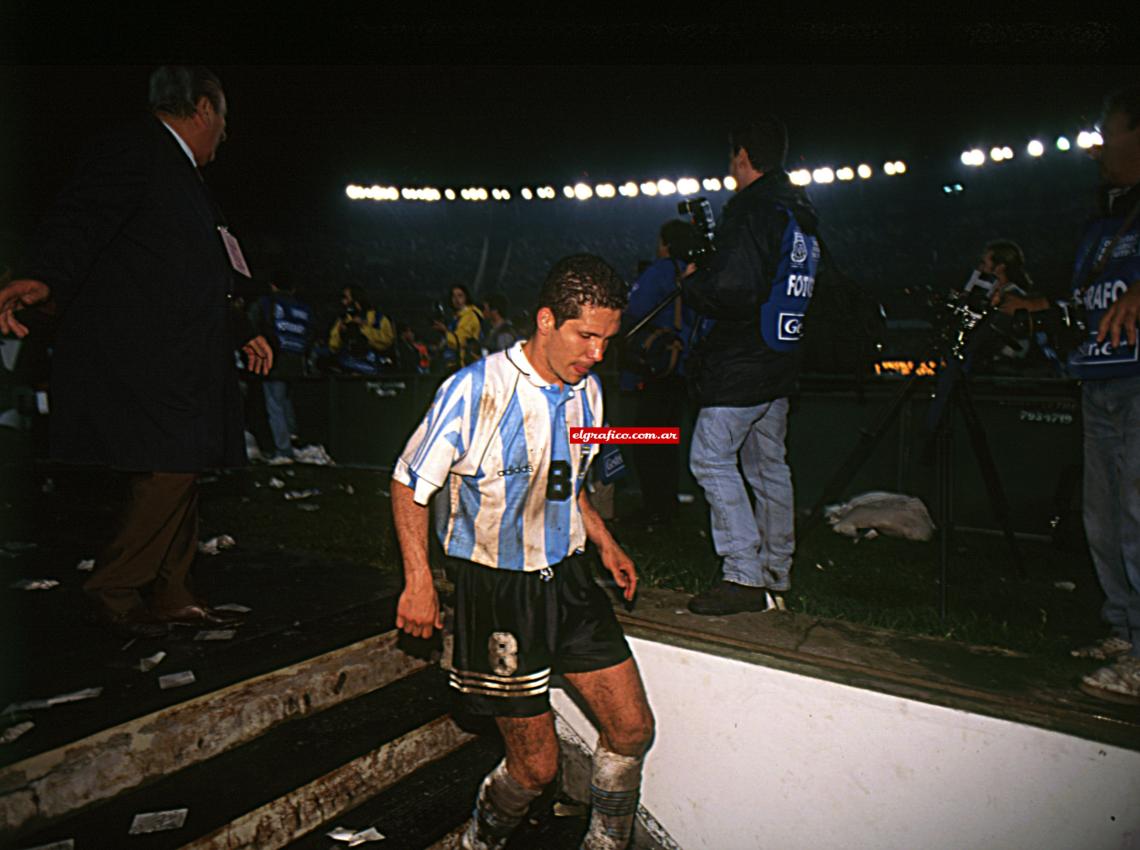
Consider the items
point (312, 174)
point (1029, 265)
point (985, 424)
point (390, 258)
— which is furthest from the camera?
point (390, 258)

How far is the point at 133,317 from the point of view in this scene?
9.53 feet

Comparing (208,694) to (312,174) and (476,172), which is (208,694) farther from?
(476,172)

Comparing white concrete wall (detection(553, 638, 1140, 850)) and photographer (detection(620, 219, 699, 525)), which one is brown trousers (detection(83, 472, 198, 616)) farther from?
photographer (detection(620, 219, 699, 525))

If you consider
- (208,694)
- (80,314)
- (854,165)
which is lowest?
(208,694)

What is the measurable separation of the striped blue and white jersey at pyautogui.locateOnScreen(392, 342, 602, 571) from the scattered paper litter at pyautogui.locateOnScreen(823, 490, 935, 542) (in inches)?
147

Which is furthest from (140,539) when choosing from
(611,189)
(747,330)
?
(611,189)

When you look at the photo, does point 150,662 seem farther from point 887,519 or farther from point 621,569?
point 887,519

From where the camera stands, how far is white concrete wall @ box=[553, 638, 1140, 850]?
2.34 metres

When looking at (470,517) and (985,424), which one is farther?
(985,424)

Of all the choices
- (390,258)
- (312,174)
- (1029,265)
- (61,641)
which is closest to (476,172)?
(312,174)

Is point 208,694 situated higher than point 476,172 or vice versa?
point 476,172

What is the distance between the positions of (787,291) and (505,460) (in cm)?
177

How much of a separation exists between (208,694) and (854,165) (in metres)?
14.0

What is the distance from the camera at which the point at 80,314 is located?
2887 mm
